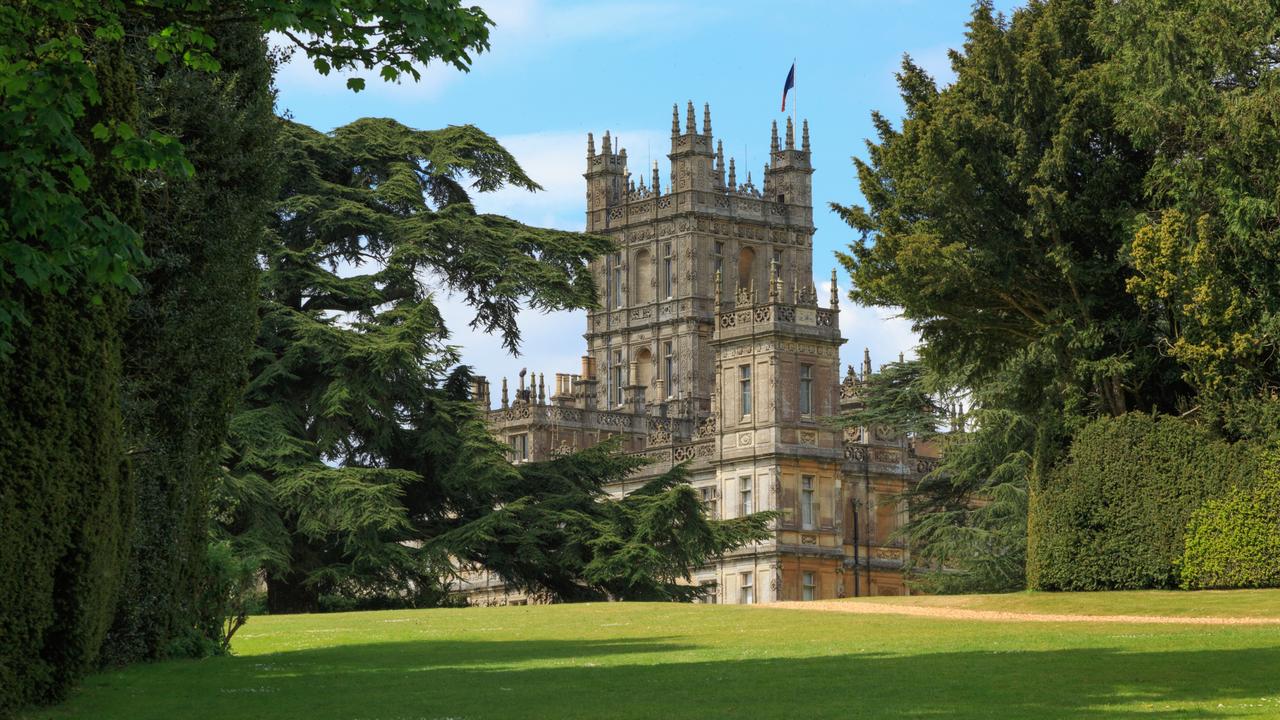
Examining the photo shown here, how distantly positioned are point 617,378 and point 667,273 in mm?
6148

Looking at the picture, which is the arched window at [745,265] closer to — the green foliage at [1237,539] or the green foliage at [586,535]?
the green foliage at [586,535]

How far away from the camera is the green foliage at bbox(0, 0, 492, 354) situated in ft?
44.7

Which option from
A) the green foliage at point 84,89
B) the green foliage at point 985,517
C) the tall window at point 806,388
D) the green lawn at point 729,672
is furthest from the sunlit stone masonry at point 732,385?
the green foliage at point 84,89

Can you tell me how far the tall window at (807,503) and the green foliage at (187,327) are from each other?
38.3 metres

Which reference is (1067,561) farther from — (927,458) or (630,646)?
(927,458)

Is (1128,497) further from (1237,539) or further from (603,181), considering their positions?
(603,181)

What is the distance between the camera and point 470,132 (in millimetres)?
45375

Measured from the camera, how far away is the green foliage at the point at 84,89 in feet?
44.7

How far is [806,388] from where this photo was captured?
5988cm

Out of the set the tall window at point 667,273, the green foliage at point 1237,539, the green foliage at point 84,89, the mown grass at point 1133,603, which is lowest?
the mown grass at point 1133,603

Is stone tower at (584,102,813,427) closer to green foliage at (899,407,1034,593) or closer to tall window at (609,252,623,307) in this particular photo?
tall window at (609,252,623,307)

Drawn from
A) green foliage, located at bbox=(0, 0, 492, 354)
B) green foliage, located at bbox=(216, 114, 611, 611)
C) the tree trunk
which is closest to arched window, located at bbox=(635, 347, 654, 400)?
green foliage, located at bbox=(216, 114, 611, 611)

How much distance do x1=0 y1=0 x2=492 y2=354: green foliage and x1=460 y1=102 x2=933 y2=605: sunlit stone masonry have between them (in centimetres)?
3426

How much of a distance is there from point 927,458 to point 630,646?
43.8m
